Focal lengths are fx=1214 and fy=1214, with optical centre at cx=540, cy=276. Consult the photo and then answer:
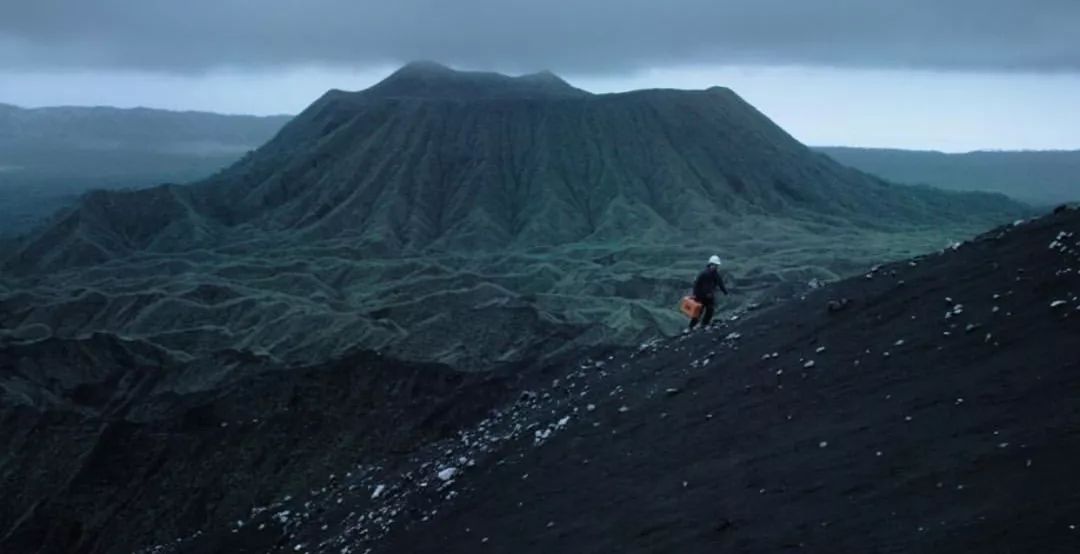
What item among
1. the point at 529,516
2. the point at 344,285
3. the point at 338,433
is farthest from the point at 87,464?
the point at 344,285

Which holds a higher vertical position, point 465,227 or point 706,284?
point 706,284

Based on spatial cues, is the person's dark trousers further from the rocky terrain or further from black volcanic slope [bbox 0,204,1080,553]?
black volcanic slope [bbox 0,204,1080,553]

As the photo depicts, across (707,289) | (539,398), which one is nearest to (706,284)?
(707,289)

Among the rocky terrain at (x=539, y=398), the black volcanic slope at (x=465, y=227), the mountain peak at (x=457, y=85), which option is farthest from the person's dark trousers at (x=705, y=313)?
the mountain peak at (x=457, y=85)

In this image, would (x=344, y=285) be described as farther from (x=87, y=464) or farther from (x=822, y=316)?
(x=822, y=316)

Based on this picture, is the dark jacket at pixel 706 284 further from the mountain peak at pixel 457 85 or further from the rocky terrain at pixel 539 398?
the mountain peak at pixel 457 85

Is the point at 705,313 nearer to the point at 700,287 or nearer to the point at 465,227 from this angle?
the point at 700,287

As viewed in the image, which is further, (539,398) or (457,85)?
(457,85)
